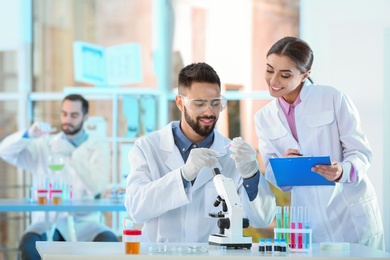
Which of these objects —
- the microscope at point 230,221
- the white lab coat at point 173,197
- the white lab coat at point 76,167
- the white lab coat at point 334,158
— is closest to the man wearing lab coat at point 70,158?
the white lab coat at point 76,167

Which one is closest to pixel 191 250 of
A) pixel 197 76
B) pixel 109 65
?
pixel 197 76

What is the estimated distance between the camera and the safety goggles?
3260 mm

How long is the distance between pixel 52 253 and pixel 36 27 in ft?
16.0

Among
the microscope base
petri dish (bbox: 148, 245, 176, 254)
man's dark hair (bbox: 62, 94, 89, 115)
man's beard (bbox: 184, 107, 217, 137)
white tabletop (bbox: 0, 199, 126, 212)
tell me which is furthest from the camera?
man's dark hair (bbox: 62, 94, 89, 115)

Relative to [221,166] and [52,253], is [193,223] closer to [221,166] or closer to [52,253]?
[221,166]

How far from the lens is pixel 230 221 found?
111 inches

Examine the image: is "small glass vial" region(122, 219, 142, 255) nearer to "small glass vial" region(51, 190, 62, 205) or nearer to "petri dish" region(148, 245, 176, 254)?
"petri dish" region(148, 245, 176, 254)

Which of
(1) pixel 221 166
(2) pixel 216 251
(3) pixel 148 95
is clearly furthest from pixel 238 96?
(2) pixel 216 251

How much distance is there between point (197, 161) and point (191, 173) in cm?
8

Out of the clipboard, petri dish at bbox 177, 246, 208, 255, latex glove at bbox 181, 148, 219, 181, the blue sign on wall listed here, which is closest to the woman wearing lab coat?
the clipboard

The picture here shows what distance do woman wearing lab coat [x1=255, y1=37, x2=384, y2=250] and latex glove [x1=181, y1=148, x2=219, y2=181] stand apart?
1.35ft

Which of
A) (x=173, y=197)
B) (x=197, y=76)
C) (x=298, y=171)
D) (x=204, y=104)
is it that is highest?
(x=197, y=76)

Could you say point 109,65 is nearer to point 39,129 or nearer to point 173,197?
point 39,129

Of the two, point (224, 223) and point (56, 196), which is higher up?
point (224, 223)
